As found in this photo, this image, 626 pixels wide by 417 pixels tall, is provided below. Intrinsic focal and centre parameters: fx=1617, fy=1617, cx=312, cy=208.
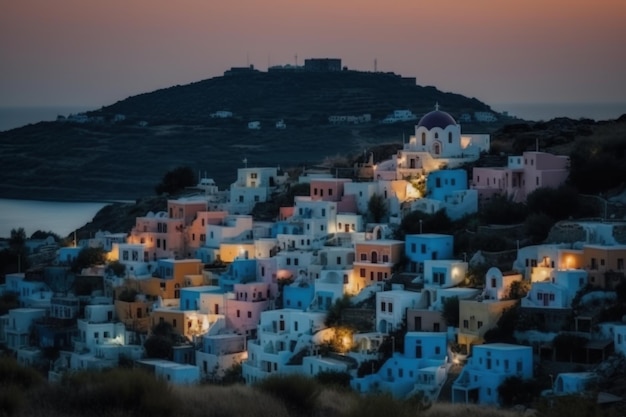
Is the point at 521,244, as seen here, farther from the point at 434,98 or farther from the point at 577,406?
the point at 434,98

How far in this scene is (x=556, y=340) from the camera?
17.1 meters

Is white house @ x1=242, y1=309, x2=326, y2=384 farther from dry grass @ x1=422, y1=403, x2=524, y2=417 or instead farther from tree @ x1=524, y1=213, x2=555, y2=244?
dry grass @ x1=422, y1=403, x2=524, y2=417

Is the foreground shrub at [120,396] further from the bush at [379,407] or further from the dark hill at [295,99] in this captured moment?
the dark hill at [295,99]

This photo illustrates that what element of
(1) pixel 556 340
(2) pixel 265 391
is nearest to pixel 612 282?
(1) pixel 556 340

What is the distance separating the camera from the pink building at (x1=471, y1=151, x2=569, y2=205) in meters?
22.0

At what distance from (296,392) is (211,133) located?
44876 millimetres

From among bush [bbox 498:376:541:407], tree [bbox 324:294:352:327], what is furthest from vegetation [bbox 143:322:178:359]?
bush [bbox 498:376:541:407]

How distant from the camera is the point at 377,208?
907 inches

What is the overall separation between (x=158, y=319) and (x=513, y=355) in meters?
6.14

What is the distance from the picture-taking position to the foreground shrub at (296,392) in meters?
10.0

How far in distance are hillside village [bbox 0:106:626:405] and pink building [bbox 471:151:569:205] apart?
0.09 ft

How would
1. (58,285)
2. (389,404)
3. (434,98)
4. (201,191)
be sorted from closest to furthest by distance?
(389,404) < (58,285) < (201,191) < (434,98)

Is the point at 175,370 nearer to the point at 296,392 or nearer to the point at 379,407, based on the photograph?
the point at 296,392

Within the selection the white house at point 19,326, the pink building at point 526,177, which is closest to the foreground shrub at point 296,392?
the pink building at point 526,177
